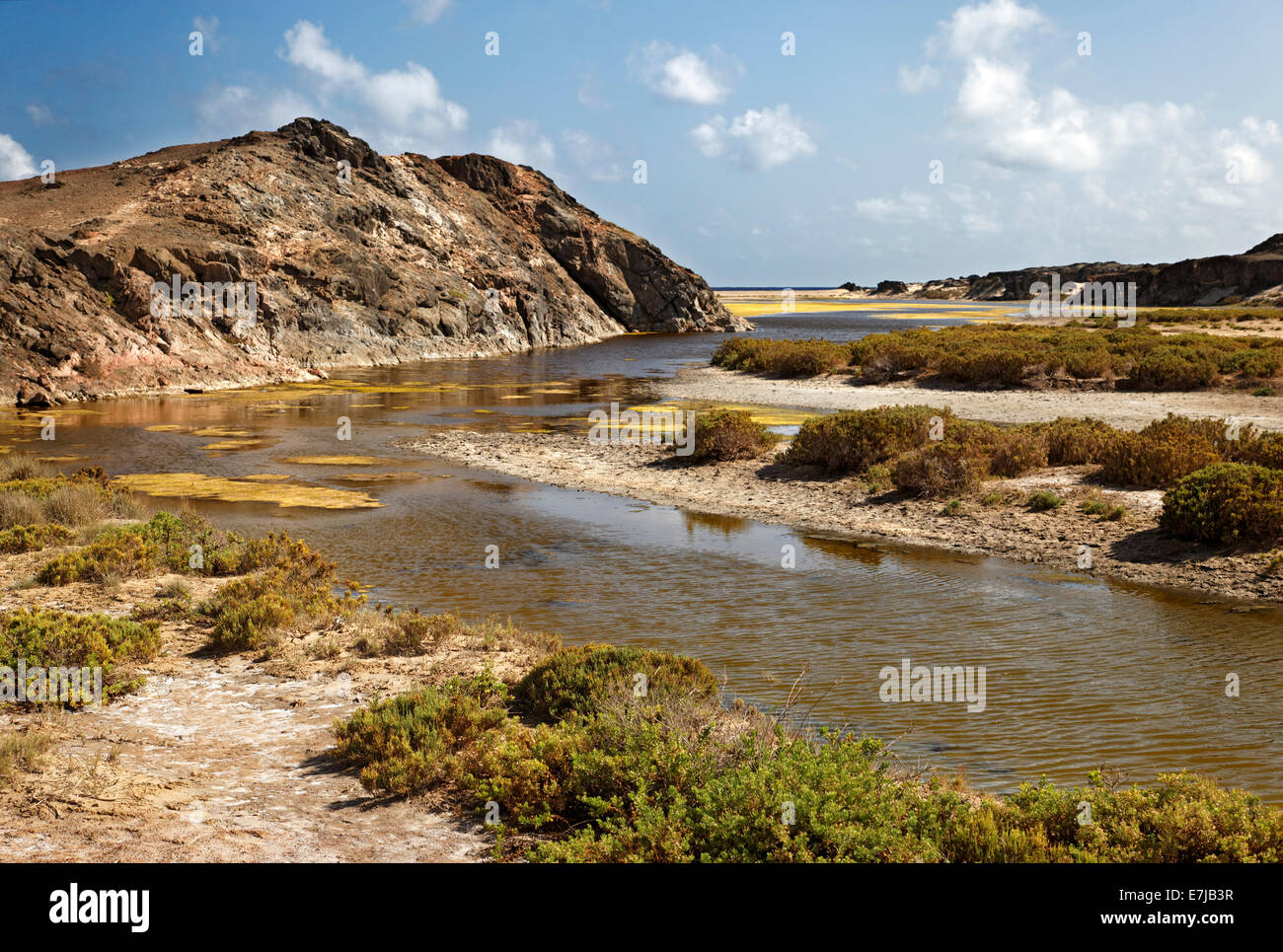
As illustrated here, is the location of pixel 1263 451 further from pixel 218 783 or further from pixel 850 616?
pixel 218 783

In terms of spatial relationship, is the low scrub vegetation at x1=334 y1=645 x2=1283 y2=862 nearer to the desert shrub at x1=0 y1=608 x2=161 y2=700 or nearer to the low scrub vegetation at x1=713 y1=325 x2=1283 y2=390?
the desert shrub at x1=0 y1=608 x2=161 y2=700

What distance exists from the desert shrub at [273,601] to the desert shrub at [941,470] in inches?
425

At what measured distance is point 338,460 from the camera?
24.7 m

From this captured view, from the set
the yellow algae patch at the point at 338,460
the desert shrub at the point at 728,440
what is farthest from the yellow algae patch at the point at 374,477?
the desert shrub at the point at 728,440

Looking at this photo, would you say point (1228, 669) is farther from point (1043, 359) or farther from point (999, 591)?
point (1043, 359)

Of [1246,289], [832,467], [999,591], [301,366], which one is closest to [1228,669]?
[999,591]

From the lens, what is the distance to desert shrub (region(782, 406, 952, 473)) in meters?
20.0

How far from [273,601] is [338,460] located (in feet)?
49.4

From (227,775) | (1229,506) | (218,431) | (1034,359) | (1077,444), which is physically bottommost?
(227,775)

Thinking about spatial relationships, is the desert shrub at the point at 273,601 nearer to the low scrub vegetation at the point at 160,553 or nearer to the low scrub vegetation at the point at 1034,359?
the low scrub vegetation at the point at 160,553

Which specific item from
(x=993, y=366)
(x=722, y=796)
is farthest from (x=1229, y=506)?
(x=993, y=366)

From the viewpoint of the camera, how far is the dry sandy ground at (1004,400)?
88.7 feet

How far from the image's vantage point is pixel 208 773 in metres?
6.50

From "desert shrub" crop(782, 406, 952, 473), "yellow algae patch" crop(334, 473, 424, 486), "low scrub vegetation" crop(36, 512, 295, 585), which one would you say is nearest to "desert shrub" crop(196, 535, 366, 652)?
"low scrub vegetation" crop(36, 512, 295, 585)
